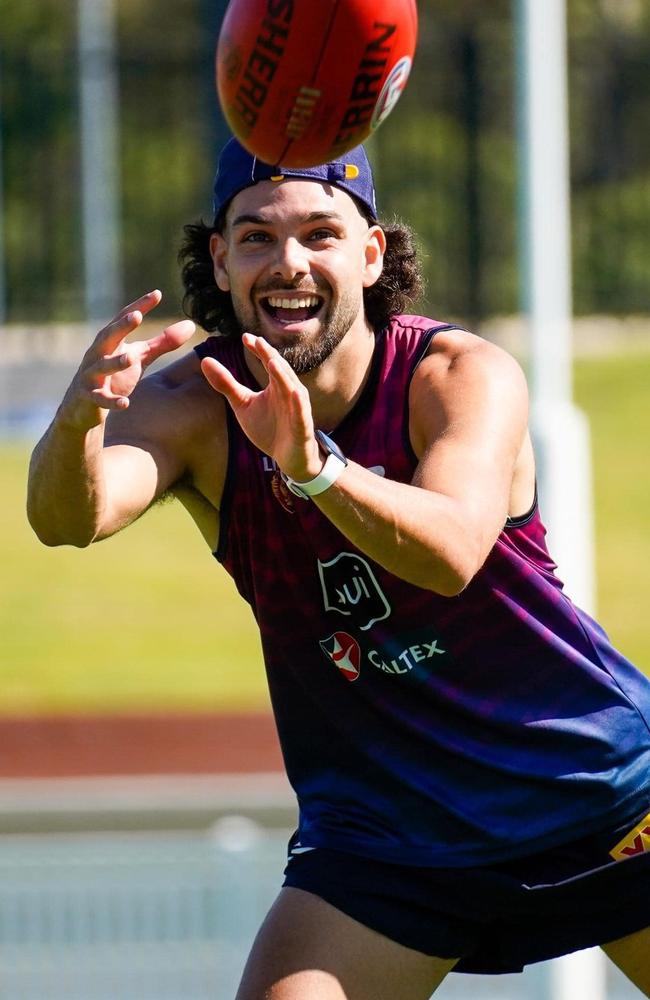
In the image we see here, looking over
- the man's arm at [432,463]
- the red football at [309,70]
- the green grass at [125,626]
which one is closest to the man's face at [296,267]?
the red football at [309,70]

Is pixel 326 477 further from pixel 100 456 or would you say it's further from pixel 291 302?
pixel 291 302

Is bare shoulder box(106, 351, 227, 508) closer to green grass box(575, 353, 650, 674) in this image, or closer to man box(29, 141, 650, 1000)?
man box(29, 141, 650, 1000)

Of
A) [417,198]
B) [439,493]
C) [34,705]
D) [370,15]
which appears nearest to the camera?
[439,493]

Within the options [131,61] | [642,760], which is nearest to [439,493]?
[642,760]

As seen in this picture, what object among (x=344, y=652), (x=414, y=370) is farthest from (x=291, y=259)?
(x=344, y=652)

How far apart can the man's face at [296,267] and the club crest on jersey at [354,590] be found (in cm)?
40

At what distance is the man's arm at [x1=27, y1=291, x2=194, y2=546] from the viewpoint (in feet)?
11.2

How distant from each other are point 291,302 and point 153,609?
12.3 m

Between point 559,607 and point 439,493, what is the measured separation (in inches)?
24.1

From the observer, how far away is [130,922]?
6441 millimetres

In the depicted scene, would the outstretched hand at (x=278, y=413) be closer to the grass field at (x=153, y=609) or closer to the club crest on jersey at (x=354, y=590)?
the club crest on jersey at (x=354, y=590)

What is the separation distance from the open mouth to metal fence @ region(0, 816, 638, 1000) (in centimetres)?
289

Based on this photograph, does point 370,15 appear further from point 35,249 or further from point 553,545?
point 35,249

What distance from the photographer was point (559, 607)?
3850mm
